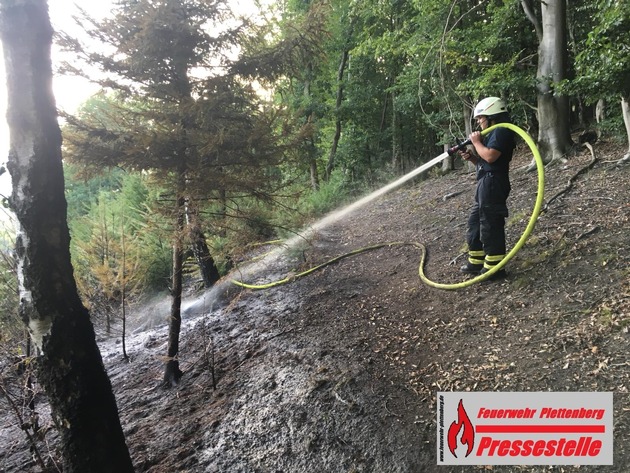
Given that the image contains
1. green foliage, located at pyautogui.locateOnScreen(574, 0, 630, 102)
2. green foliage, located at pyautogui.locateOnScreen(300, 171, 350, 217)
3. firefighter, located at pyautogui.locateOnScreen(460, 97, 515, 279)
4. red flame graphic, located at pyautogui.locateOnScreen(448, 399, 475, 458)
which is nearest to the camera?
red flame graphic, located at pyautogui.locateOnScreen(448, 399, 475, 458)

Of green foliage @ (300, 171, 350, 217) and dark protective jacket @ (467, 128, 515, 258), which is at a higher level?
green foliage @ (300, 171, 350, 217)

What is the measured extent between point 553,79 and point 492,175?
566cm

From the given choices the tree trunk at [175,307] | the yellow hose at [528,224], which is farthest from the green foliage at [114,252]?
the yellow hose at [528,224]

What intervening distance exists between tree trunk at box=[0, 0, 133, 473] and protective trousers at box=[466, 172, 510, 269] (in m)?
4.05

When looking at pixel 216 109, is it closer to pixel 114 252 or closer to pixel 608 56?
pixel 114 252

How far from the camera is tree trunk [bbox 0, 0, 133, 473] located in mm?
2289

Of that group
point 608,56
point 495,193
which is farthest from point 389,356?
point 608,56

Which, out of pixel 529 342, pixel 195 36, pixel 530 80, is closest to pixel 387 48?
pixel 530 80

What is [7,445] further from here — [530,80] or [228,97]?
[530,80]

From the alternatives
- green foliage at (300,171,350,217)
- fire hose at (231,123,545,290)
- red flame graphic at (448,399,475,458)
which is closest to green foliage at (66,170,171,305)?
fire hose at (231,123,545,290)

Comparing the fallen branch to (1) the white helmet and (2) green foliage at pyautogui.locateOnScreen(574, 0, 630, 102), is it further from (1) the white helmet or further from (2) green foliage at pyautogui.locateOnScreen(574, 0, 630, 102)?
(1) the white helmet

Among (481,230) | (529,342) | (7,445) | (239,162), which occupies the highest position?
(239,162)

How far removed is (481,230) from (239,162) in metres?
3.34

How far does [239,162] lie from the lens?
16.3 ft
